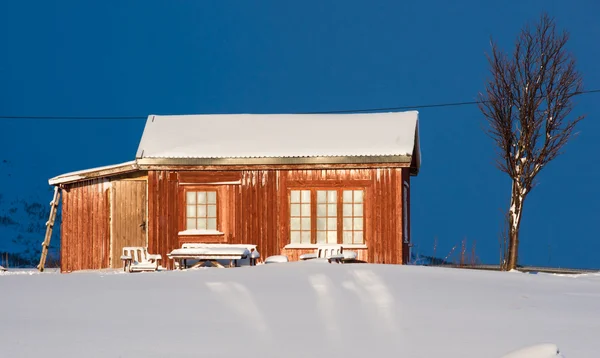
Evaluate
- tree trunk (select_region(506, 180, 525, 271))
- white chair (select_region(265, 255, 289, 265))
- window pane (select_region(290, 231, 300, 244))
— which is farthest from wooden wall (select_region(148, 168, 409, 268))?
tree trunk (select_region(506, 180, 525, 271))

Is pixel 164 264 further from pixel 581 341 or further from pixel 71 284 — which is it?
pixel 581 341

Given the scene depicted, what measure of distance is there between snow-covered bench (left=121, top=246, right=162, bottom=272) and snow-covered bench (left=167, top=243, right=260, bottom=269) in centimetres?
51

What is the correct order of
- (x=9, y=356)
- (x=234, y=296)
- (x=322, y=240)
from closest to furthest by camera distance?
(x=9, y=356) → (x=234, y=296) → (x=322, y=240)

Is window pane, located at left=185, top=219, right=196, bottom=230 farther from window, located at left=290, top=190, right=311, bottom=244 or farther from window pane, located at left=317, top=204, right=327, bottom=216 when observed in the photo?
window pane, located at left=317, top=204, right=327, bottom=216

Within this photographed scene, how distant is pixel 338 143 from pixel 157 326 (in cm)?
1268

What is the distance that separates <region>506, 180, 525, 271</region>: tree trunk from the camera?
2495 centimetres

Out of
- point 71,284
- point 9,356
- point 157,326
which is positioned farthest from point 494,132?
point 9,356

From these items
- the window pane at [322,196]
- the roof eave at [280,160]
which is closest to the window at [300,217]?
the window pane at [322,196]

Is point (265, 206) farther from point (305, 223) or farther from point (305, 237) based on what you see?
point (305, 237)

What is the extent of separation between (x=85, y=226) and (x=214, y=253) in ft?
17.5

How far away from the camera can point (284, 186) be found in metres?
22.3

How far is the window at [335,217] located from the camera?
21.9 m

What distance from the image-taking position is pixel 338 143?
22.6 m

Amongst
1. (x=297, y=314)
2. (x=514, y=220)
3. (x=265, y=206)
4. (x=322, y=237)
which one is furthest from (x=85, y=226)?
(x=297, y=314)
